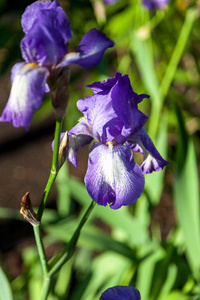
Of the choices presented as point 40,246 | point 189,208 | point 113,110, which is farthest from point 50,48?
point 189,208

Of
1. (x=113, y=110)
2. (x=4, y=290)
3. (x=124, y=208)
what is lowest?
(x=124, y=208)

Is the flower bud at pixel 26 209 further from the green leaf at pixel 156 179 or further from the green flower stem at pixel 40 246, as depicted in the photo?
the green leaf at pixel 156 179

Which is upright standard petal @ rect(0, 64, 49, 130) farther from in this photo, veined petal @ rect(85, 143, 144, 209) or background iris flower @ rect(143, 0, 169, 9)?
background iris flower @ rect(143, 0, 169, 9)

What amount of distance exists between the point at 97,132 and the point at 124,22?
41.7 inches

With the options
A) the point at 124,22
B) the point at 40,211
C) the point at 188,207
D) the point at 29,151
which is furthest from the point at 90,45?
the point at 29,151

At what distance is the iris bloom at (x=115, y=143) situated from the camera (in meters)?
0.47

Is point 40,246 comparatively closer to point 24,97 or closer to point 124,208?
point 24,97

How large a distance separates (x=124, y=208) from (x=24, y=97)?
685 millimetres

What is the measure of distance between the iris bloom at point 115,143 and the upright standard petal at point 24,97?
75 millimetres

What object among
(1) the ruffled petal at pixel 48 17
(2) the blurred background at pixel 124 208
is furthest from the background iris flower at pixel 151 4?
(1) the ruffled petal at pixel 48 17

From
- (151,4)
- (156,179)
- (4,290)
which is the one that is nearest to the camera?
(4,290)

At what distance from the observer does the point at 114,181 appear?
1.54 ft

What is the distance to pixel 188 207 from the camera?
88cm

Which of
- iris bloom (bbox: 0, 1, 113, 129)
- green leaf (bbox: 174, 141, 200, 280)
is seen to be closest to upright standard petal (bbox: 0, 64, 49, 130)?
iris bloom (bbox: 0, 1, 113, 129)
